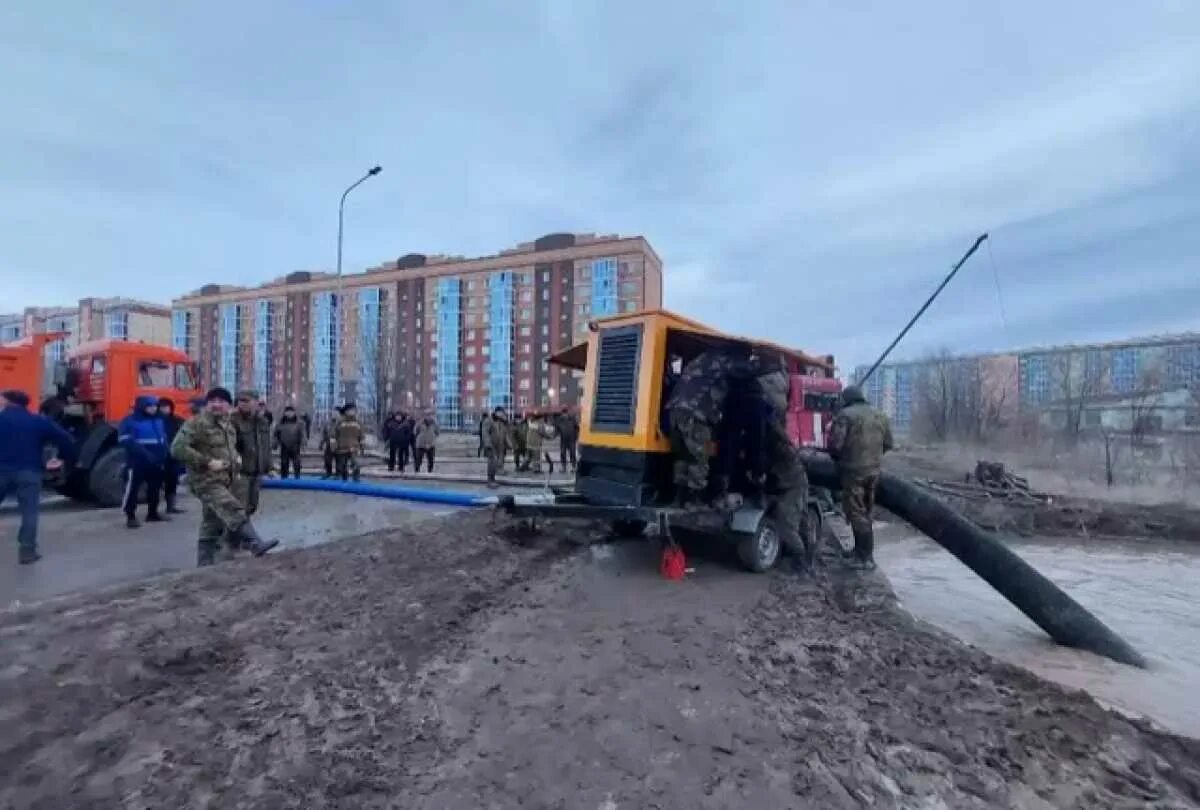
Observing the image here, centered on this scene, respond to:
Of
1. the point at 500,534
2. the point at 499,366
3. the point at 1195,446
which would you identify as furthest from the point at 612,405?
the point at 499,366

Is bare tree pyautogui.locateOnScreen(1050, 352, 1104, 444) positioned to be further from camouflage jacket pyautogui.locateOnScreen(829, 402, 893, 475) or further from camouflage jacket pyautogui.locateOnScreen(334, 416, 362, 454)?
camouflage jacket pyautogui.locateOnScreen(334, 416, 362, 454)

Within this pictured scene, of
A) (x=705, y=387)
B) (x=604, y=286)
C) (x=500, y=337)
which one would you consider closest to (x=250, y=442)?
(x=705, y=387)

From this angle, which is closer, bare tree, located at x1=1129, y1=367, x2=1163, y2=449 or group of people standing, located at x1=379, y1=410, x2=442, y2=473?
group of people standing, located at x1=379, y1=410, x2=442, y2=473

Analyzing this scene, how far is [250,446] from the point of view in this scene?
674 centimetres

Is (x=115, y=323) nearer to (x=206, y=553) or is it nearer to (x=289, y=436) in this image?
(x=289, y=436)

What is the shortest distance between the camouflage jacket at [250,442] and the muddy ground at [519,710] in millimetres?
1601

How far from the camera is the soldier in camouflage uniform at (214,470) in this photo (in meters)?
6.10

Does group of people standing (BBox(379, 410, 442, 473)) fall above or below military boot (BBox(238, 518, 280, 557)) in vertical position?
above

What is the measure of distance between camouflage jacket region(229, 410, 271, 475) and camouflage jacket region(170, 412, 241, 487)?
0.38 metres

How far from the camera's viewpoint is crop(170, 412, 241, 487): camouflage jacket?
19.9 ft

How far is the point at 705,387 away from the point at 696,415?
0.31 meters

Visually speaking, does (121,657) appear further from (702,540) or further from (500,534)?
(702,540)

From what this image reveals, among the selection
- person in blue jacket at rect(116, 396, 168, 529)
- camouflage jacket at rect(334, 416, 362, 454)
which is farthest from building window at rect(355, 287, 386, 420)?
person in blue jacket at rect(116, 396, 168, 529)

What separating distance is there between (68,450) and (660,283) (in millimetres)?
67538
